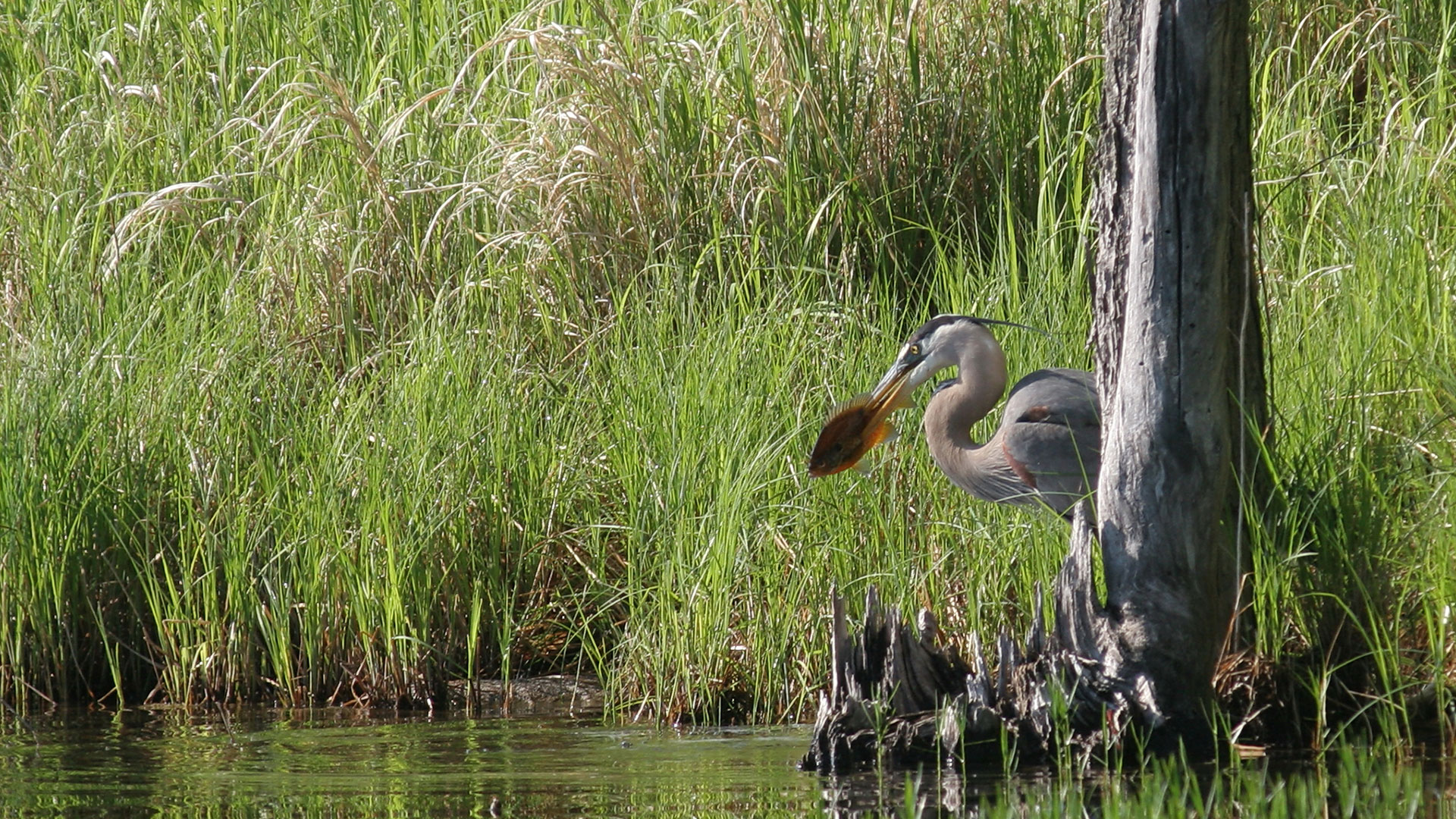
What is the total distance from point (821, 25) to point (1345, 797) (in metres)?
4.92

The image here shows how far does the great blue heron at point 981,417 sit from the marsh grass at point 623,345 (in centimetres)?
19

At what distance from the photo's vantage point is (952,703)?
413 centimetres

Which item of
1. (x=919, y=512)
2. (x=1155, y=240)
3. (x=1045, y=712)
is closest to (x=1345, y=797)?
(x=1045, y=712)

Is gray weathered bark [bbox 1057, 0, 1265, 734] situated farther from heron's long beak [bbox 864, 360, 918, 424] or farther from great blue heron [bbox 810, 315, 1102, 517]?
heron's long beak [bbox 864, 360, 918, 424]

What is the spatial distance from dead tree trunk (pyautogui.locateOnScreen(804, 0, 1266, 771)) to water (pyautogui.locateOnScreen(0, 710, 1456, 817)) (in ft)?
0.51

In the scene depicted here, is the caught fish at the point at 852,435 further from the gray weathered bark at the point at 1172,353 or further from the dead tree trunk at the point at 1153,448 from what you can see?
the gray weathered bark at the point at 1172,353

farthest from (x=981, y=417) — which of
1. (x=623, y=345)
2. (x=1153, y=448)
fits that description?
(x=623, y=345)

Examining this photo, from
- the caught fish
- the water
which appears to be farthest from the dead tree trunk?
the caught fish

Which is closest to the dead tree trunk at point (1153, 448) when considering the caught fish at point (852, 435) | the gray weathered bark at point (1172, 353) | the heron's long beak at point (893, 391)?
the gray weathered bark at point (1172, 353)

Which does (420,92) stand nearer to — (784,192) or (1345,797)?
(784,192)

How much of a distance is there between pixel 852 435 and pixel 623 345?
5.35 ft

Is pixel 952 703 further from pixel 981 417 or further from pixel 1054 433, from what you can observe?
pixel 981 417

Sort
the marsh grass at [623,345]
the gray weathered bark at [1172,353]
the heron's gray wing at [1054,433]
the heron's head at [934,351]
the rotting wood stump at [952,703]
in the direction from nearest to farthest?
the gray weathered bark at [1172,353] → the rotting wood stump at [952,703] → the marsh grass at [623,345] → the heron's gray wing at [1054,433] → the heron's head at [934,351]

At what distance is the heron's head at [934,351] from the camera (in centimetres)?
517
